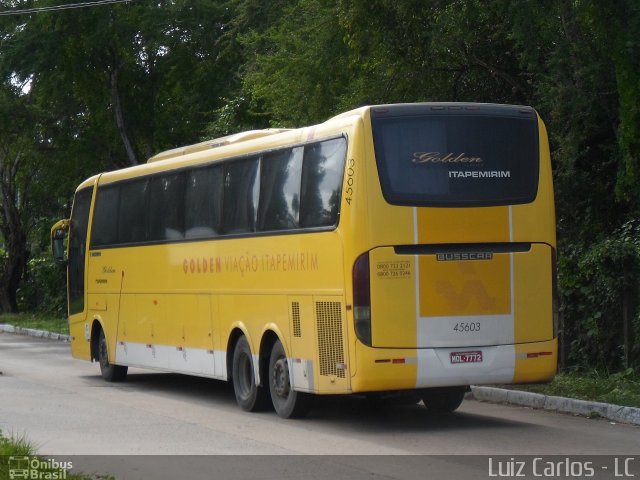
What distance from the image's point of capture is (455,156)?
42.4 ft

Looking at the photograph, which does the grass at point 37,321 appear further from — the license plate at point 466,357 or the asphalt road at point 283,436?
the license plate at point 466,357

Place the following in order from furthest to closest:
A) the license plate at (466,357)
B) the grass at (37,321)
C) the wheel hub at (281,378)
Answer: the grass at (37,321) < the wheel hub at (281,378) < the license plate at (466,357)

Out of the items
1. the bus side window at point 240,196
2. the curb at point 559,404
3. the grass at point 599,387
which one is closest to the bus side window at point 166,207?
the bus side window at point 240,196

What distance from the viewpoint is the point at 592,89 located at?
1720 cm

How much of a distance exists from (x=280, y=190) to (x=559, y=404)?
4.31 metres

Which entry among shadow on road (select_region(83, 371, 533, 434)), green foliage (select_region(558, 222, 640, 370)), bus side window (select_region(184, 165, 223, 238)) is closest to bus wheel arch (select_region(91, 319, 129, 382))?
shadow on road (select_region(83, 371, 533, 434))

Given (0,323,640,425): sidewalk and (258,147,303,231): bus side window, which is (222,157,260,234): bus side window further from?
(0,323,640,425): sidewalk

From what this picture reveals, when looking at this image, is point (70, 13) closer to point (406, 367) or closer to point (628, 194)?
point (628, 194)

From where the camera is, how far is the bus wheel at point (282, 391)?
1397 cm

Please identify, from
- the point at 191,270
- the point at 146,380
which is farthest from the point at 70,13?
the point at 191,270

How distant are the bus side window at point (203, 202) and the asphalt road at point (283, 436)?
7.82 ft

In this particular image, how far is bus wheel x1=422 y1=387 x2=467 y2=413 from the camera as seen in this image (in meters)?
14.4

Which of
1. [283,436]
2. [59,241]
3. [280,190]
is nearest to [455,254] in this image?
[280,190]

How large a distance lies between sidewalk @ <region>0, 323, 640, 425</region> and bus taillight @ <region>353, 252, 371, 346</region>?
3223mm
